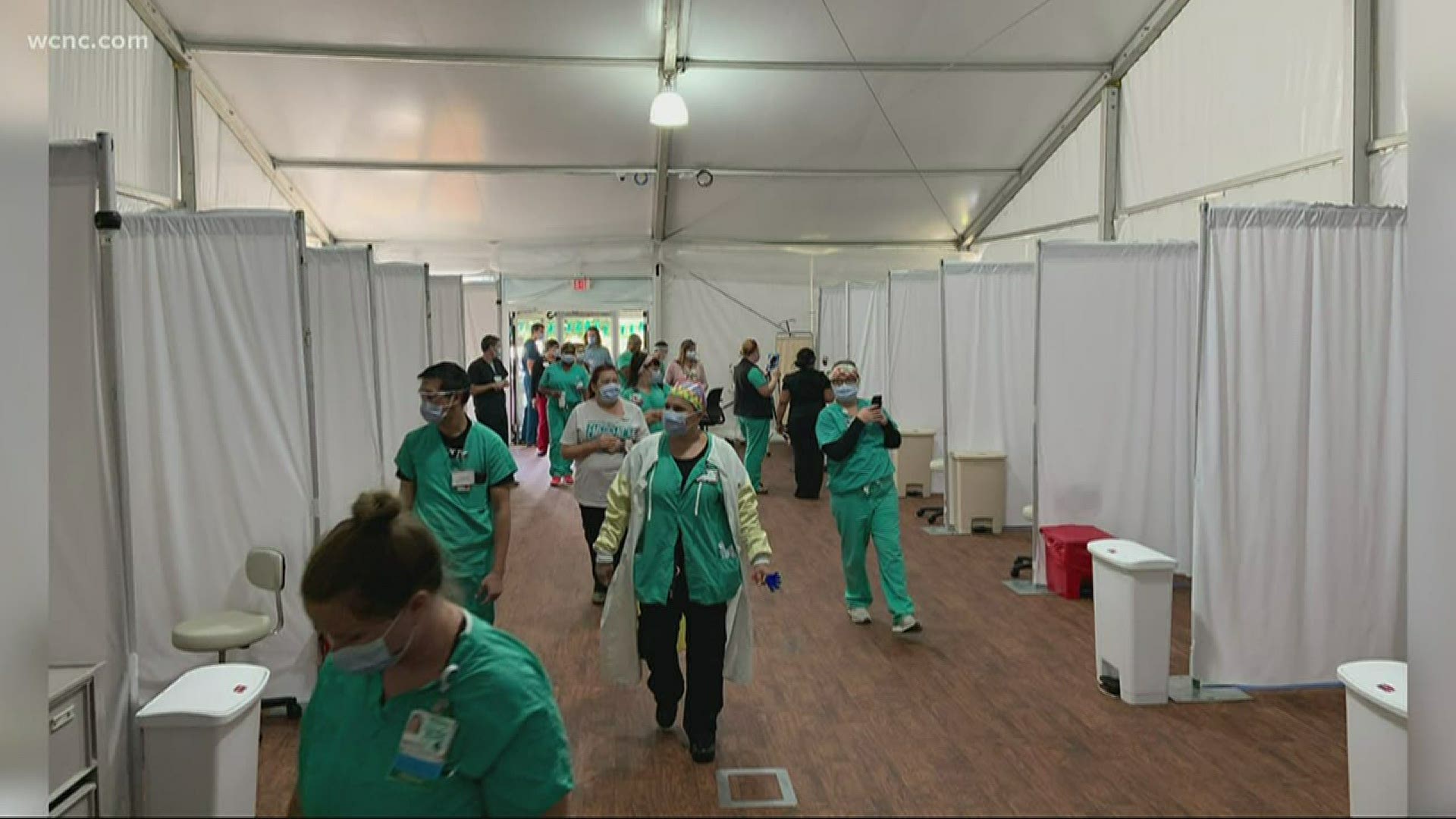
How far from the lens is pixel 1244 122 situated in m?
6.54

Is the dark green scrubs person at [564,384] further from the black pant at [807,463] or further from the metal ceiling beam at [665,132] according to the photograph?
the metal ceiling beam at [665,132]

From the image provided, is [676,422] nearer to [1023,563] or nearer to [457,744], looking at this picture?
[457,744]

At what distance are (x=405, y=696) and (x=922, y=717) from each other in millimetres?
2816

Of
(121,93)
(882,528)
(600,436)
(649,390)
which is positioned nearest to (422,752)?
(600,436)

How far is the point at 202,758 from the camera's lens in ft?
3.27

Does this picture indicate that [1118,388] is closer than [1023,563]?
Yes

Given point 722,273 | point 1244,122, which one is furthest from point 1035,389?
point 722,273

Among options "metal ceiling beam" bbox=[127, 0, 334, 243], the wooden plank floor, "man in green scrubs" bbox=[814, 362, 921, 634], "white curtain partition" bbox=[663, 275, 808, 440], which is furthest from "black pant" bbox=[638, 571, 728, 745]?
"white curtain partition" bbox=[663, 275, 808, 440]

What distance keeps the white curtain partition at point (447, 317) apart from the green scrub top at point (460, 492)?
4.44 m

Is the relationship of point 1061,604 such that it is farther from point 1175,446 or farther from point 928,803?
point 928,803

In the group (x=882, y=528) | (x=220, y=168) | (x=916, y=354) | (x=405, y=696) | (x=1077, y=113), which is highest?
(x=1077, y=113)

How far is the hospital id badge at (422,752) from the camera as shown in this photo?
39.5 inches

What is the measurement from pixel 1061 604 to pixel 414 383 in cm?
427

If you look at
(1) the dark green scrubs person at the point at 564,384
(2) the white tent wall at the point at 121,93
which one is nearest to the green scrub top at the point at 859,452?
(2) the white tent wall at the point at 121,93
